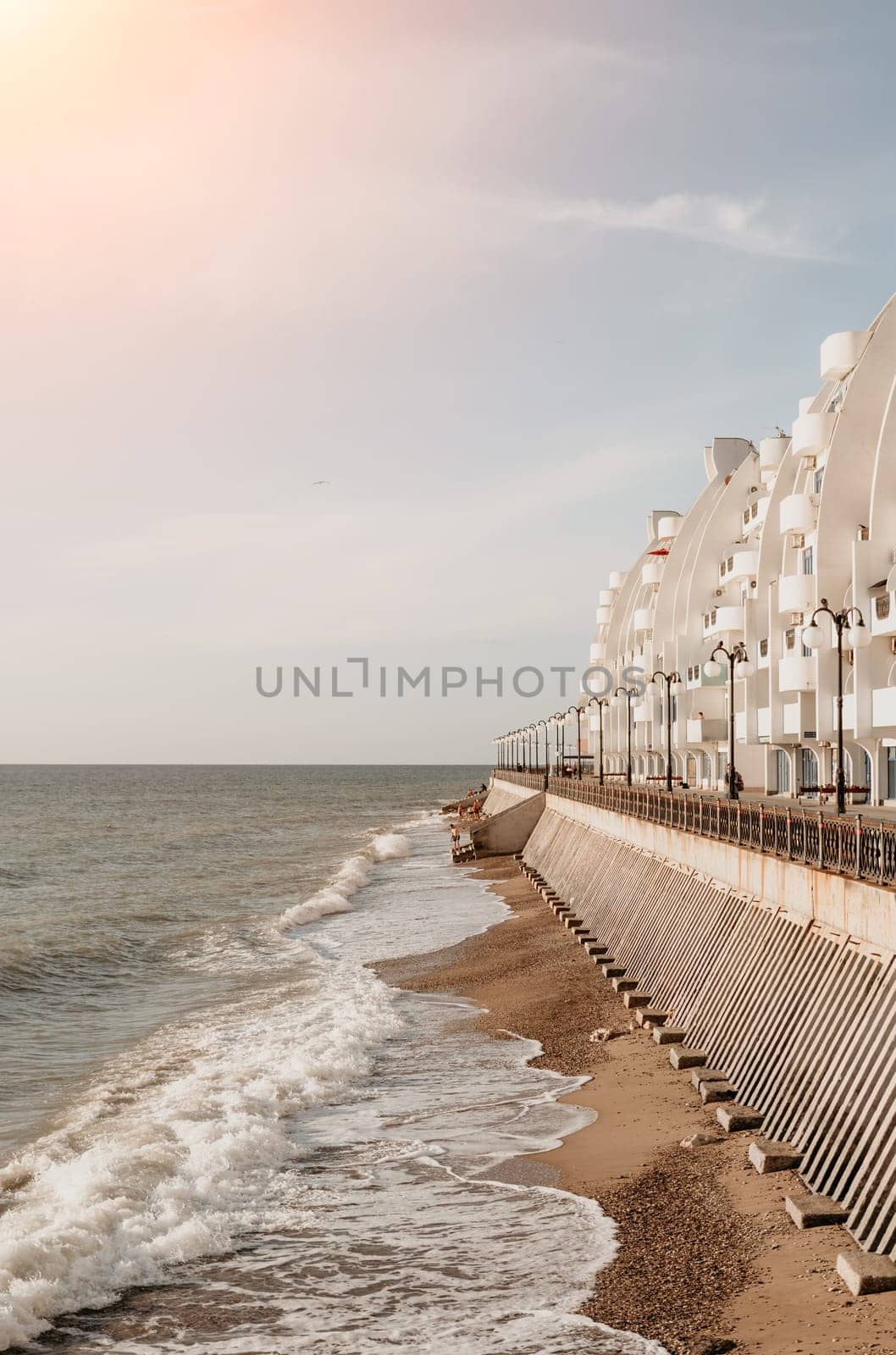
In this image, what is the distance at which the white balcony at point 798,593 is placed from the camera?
1393 inches

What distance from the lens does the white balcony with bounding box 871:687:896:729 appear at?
29.1 metres

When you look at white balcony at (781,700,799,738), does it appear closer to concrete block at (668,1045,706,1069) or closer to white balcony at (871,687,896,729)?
white balcony at (871,687,896,729)

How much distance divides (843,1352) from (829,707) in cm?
2899

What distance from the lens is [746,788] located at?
152 ft

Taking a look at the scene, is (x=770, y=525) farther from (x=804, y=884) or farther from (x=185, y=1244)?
(x=185, y=1244)

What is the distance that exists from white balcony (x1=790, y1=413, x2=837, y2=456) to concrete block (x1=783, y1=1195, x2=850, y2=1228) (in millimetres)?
29622

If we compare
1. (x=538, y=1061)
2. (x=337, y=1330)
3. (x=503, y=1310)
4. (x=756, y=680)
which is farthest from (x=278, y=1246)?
(x=756, y=680)

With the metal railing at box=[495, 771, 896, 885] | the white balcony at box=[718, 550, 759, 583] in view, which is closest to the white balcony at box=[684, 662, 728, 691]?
the white balcony at box=[718, 550, 759, 583]

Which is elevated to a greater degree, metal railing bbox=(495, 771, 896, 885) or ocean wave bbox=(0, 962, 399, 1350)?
metal railing bbox=(495, 771, 896, 885)

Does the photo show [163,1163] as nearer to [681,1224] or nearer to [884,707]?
[681,1224]

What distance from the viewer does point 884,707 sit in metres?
29.6

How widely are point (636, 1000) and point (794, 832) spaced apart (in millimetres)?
5019

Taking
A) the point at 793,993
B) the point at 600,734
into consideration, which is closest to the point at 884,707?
the point at 793,993

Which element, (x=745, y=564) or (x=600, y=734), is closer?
(x=745, y=564)
